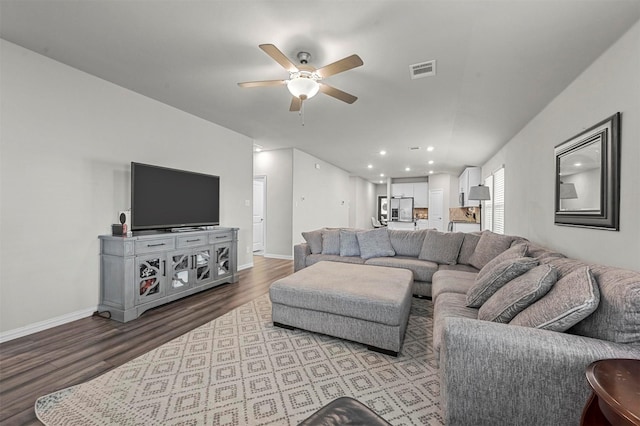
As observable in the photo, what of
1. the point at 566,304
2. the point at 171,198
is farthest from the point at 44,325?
the point at 566,304

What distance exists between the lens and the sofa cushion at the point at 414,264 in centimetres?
341

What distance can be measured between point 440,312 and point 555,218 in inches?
76.4

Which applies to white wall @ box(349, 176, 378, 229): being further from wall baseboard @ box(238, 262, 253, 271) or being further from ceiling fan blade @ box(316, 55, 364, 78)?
ceiling fan blade @ box(316, 55, 364, 78)

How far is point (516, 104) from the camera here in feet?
10.4

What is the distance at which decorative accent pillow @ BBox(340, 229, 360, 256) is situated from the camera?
412cm

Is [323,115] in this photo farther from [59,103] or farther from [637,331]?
[637,331]

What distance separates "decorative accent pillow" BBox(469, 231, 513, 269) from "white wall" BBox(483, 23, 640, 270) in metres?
0.48

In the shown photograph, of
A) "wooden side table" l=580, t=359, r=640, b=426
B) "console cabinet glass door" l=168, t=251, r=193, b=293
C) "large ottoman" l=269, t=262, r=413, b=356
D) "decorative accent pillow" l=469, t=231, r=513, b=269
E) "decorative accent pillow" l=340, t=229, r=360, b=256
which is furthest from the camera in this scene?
"decorative accent pillow" l=340, t=229, r=360, b=256

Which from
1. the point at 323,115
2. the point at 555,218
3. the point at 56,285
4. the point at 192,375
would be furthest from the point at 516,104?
the point at 56,285

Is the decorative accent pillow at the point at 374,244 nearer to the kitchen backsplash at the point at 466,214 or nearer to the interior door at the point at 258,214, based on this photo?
the interior door at the point at 258,214

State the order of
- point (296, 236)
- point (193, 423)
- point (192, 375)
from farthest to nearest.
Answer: point (296, 236)
point (192, 375)
point (193, 423)

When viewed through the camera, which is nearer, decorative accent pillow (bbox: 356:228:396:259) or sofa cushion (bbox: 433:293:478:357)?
sofa cushion (bbox: 433:293:478:357)

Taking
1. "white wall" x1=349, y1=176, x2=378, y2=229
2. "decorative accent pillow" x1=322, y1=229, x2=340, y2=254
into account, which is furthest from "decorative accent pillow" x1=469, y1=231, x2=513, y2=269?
"white wall" x1=349, y1=176, x2=378, y2=229

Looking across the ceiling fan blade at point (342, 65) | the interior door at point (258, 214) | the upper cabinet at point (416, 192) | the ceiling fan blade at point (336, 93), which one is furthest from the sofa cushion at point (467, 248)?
the upper cabinet at point (416, 192)
